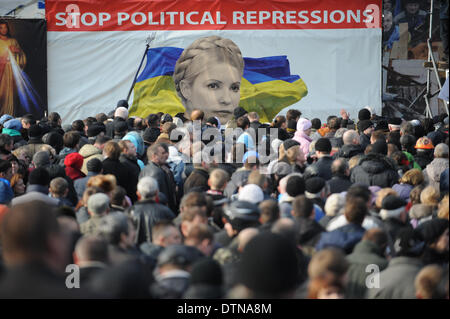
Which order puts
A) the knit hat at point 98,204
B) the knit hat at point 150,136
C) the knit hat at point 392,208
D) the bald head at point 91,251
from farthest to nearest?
the knit hat at point 150,136 → the knit hat at point 392,208 → the knit hat at point 98,204 → the bald head at point 91,251

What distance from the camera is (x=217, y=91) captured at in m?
15.6

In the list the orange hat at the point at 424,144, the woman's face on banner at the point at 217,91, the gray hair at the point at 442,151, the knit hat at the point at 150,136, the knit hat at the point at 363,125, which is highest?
the woman's face on banner at the point at 217,91

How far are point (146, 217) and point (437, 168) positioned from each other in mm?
3579

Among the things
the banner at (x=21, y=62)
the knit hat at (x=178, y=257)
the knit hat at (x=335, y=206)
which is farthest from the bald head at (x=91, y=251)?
the banner at (x=21, y=62)

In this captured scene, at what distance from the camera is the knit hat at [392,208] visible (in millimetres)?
5727

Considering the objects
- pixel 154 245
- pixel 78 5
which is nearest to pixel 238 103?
pixel 78 5

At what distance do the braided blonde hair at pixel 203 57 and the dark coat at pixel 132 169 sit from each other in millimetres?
7955

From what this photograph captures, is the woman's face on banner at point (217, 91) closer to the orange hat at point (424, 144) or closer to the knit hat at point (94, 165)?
the orange hat at point (424, 144)

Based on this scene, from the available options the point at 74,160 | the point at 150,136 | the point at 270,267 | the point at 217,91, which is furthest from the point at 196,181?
the point at 217,91

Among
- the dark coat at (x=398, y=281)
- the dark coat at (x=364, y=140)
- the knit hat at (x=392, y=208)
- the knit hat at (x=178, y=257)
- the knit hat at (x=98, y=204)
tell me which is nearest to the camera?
the knit hat at (x=178, y=257)

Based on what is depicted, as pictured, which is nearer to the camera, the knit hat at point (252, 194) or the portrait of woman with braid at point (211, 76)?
the knit hat at point (252, 194)

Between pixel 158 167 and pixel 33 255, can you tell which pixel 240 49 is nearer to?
pixel 158 167

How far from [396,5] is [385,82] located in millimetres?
1726
